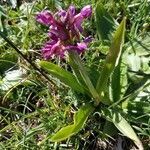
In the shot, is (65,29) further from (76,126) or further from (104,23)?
(104,23)

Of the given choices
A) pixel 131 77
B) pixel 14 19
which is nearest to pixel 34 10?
pixel 14 19

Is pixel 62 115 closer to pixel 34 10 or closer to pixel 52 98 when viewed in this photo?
pixel 52 98

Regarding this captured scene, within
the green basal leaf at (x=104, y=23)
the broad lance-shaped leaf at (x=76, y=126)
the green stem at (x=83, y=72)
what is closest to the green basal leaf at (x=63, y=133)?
the broad lance-shaped leaf at (x=76, y=126)

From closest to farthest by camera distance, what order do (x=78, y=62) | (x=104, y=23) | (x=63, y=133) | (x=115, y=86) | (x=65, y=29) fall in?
1. (x=65, y=29)
2. (x=78, y=62)
3. (x=63, y=133)
4. (x=115, y=86)
5. (x=104, y=23)

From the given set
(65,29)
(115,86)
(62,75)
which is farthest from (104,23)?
(65,29)

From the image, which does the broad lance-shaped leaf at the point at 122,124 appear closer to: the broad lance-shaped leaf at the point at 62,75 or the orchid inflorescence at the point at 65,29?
the broad lance-shaped leaf at the point at 62,75

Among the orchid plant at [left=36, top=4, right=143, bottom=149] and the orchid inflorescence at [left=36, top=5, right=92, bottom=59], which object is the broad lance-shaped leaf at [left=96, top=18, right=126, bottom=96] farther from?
the orchid inflorescence at [left=36, top=5, right=92, bottom=59]
